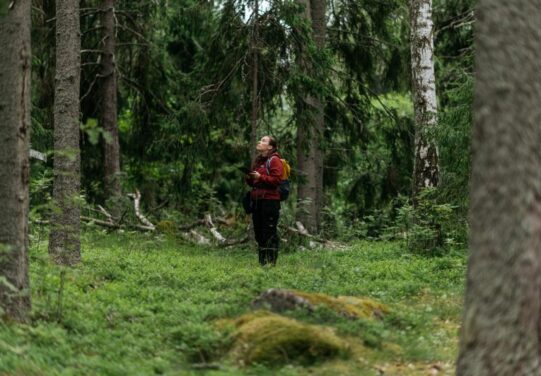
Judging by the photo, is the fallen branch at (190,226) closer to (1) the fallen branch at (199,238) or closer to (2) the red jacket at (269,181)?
(1) the fallen branch at (199,238)

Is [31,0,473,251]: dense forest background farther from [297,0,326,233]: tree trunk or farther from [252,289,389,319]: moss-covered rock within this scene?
[252,289,389,319]: moss-covered rock

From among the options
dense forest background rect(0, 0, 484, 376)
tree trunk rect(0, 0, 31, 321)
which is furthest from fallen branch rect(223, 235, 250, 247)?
tree trunk rect(0, 0, 31, 321)

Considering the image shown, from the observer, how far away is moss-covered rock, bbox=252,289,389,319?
779cm

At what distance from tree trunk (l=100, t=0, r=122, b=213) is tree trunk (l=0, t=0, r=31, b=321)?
12.0m

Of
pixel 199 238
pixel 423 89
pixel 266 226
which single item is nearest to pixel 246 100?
pixel 199 238

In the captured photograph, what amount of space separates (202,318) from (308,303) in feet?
3.44

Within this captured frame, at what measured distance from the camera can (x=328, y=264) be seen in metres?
12.7

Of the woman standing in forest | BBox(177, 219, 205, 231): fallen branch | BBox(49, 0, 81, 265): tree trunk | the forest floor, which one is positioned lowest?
the forest floor

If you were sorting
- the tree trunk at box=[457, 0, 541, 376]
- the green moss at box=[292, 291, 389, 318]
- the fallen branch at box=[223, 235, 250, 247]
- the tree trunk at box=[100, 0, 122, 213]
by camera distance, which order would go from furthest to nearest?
1. the tree trunk at box=[100, 0, 122, 213]
2. the fallen branch at box=[223, 235, 250, 247]
3. the green moss at box=[292, 291, 389, 318]
4. the tree trunk at box=[457, 0, 541, 376]

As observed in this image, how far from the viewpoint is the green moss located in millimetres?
7922

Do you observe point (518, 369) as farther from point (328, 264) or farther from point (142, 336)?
point (328, 264)

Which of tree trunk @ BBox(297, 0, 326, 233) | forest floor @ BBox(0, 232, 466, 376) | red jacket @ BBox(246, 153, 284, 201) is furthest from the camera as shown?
tree trunk @ BBox(297, 0, 326, 233)

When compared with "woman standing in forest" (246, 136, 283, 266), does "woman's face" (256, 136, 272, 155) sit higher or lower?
higher

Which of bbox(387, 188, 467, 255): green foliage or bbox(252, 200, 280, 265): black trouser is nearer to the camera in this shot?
bbox(252, 200, 280, 265): black trouser
